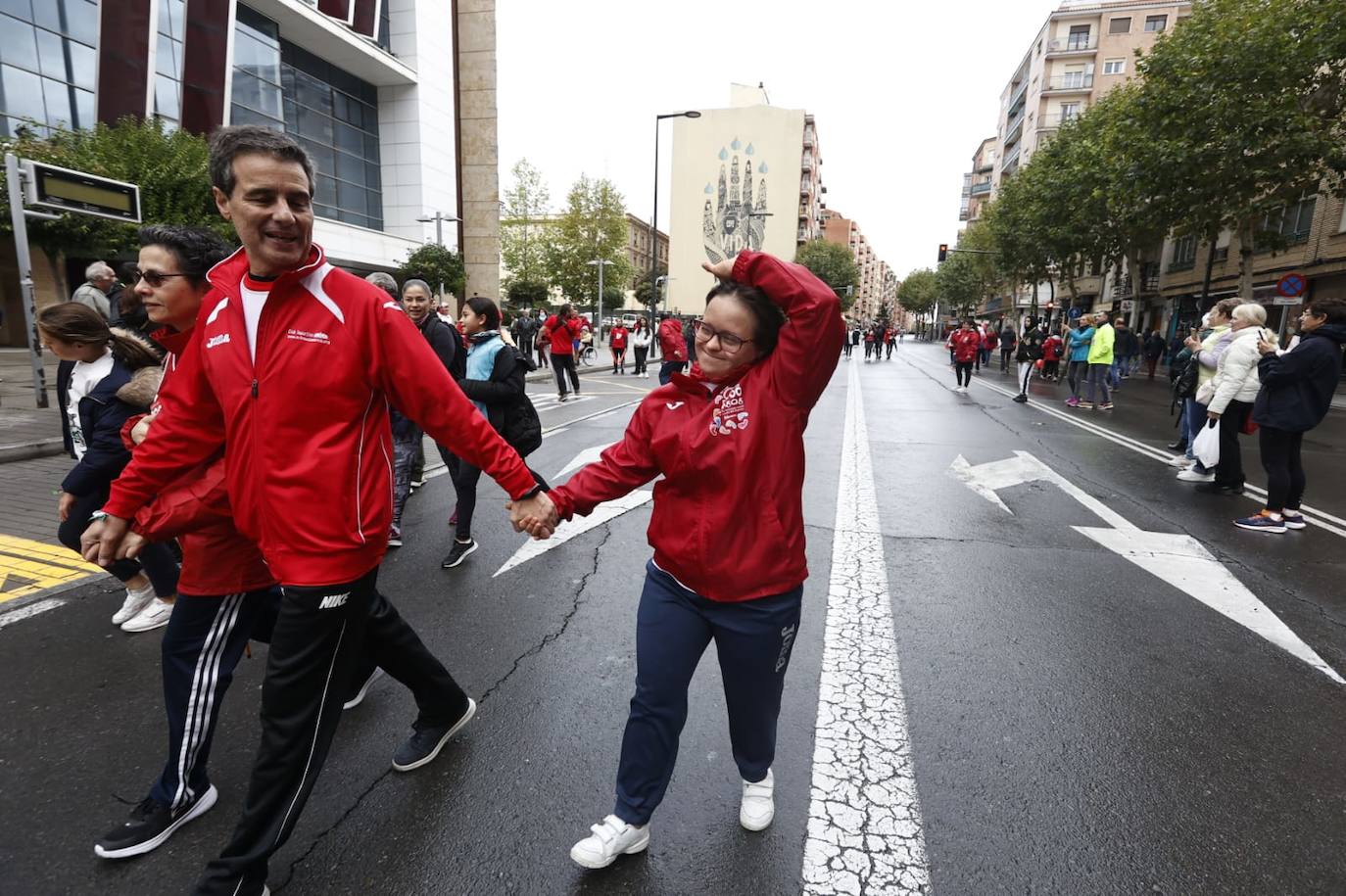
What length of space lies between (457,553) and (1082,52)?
69011mm

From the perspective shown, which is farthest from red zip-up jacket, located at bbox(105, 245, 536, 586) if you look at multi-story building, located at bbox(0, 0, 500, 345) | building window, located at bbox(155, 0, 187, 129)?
building window, located at bbox(155, 0, 187, 129)

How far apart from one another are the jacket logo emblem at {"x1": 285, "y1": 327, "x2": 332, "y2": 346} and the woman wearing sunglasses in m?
0.73

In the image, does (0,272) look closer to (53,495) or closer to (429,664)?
(53,495)

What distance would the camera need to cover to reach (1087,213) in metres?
27.1

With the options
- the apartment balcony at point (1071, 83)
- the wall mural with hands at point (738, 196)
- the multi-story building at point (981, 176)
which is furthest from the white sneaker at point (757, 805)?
the multi-story building at point (981, 176)

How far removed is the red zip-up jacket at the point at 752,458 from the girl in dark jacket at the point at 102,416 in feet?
7.11

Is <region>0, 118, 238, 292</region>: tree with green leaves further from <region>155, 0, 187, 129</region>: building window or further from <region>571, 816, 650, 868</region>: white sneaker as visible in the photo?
<region>571, 816, 650, 868</region>: white sneaker

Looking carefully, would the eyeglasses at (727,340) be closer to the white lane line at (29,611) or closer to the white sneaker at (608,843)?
the white sneaker at (608,843)

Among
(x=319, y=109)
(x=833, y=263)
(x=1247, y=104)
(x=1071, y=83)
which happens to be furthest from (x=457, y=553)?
(x=833, y=263)

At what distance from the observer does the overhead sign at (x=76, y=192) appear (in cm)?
841

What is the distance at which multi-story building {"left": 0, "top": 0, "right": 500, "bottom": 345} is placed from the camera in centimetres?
1875

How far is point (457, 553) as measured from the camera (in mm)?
4777

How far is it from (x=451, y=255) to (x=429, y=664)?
91.3 feet

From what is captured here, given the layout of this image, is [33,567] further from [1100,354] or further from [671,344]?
[1100,354]
